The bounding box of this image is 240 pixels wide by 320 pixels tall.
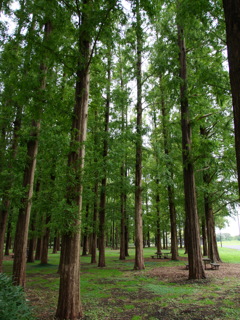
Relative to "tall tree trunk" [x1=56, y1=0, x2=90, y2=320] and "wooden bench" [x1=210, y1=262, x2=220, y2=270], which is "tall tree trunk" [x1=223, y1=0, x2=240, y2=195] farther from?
"wooden bench" [x1=210, y1=262, x2=220, y2=270]

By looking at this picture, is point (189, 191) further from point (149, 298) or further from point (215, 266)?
point (215, 266)

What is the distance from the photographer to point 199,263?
925cm

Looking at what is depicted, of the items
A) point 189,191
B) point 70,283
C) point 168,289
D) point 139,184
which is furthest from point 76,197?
point 139,184

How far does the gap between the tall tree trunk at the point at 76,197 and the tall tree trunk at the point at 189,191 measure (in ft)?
17.9

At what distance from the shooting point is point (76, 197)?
18.9 feet

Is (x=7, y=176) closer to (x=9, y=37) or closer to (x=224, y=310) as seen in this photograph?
(x=9, y=37)

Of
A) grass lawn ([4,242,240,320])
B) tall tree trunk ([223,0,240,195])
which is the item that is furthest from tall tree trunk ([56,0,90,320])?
tall tree trunk ([223,0,240,195])

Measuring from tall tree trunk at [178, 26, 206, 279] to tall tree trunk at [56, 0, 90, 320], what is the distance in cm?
547

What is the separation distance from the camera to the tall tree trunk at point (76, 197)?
5.16 metres

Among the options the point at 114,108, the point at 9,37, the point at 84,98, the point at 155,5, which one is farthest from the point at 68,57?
the point at 114,108

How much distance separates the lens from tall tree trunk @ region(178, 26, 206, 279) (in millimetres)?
9258

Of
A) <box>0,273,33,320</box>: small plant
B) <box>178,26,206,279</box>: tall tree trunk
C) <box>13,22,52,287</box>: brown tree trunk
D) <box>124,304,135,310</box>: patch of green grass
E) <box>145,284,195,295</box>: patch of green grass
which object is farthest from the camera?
<box>178,26,206,279</box>: tall tree trunk

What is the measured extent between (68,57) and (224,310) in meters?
7.71

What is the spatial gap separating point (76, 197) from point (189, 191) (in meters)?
5.93
